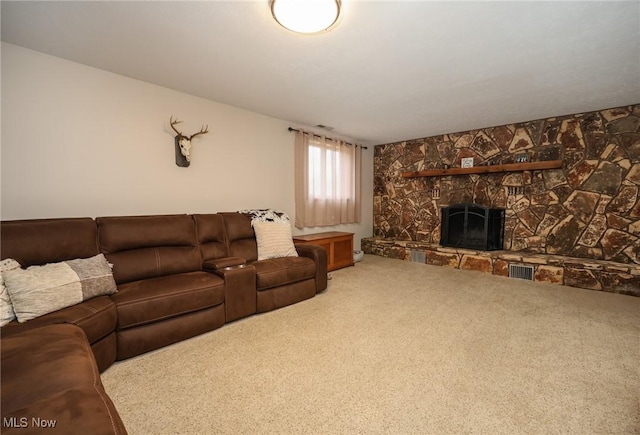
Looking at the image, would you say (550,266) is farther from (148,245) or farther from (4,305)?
(4,305)

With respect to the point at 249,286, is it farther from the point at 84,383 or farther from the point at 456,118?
the point at 456,118

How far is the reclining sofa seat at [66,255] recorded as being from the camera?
1.68 meters

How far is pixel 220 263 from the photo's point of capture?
2.75 meters

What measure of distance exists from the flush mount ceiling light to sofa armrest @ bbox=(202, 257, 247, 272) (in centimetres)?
206

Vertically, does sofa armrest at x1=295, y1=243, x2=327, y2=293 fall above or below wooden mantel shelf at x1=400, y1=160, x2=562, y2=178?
below

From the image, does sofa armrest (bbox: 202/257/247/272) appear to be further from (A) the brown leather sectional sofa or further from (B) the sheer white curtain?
(B) the sheer white curtain

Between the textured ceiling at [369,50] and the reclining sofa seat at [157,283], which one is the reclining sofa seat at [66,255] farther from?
the textured ceiling at [369,50]

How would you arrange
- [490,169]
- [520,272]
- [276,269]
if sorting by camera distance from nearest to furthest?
[276,269] → [520,272] → [490,169]

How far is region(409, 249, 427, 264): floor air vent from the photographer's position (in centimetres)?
502

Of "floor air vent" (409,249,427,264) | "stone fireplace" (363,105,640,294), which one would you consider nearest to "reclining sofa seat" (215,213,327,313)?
"floor air vent" (409,249,427,264)

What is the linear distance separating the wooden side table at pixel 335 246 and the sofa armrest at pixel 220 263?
1.37m

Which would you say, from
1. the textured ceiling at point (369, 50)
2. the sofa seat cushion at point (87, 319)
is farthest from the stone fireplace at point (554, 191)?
the sofa seat cushion at point (87, 319)

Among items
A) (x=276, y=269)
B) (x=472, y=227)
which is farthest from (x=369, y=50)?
(x=472, y=227)

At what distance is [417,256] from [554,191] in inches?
88.1
